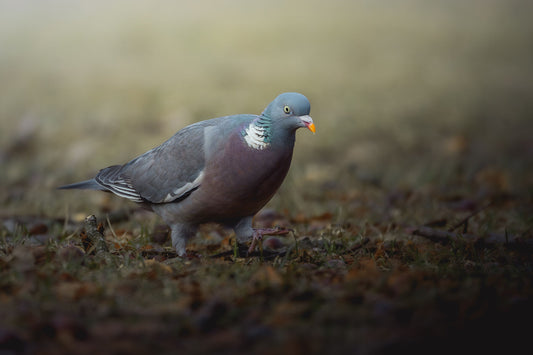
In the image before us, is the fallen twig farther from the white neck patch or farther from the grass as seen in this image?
the white neck patch

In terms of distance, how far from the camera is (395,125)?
26.8ft

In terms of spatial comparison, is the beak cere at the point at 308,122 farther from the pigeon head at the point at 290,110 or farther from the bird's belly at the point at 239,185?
the bird's belly at the point at 239,185

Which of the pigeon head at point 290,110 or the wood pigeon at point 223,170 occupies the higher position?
the pigeon head at point 290,110

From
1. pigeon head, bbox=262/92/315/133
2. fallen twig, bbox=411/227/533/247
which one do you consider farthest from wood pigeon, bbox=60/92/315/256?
fallen twig, bbox=411/227/533/247

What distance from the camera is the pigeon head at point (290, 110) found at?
3322 mm

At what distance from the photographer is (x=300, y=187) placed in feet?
19.4

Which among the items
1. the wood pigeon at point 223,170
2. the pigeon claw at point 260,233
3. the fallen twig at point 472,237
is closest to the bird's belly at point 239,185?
the wood pigeon at point 223,170

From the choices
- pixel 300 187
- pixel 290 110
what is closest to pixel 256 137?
pixel 290 110

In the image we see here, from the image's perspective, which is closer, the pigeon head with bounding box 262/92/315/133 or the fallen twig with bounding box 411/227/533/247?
the pigeon head with bounding box 262/92/315/133

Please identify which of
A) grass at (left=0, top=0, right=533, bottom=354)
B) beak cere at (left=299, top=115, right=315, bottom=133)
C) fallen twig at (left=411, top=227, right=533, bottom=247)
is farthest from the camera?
fallen twig at (left=411, top=227, right=533, bottom=247)

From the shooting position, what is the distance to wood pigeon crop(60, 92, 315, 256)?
336cm

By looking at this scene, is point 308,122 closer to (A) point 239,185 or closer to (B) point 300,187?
(A) point 239,185

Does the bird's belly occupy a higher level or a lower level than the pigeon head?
lower

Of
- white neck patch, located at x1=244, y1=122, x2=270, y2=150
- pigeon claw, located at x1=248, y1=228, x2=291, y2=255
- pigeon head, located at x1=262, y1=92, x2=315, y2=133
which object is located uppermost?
pigeon head, located at x1=262, y1=92, x2=315, y2=133
